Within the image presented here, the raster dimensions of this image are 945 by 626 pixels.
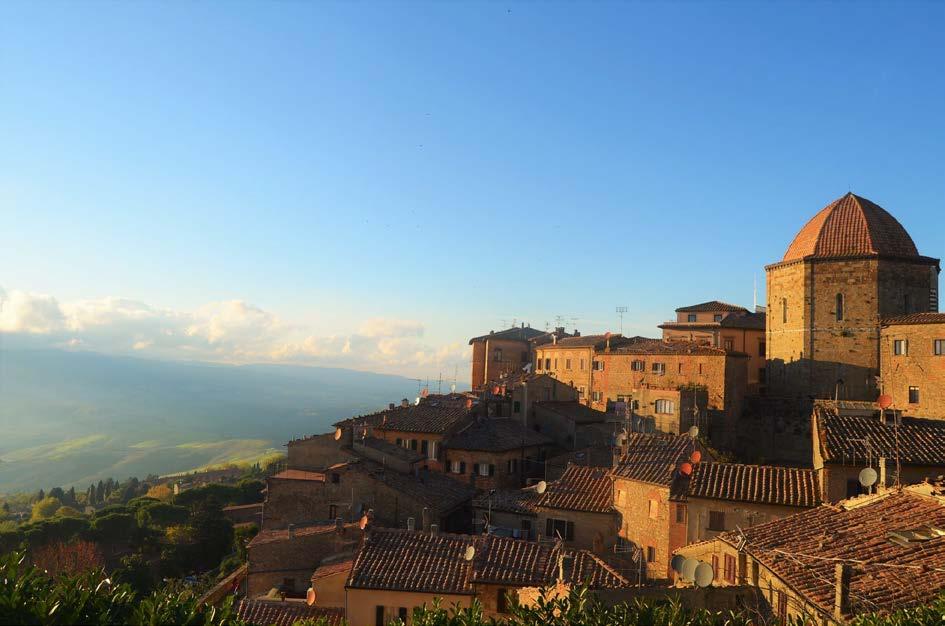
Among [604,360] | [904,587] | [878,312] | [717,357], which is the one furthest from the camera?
[604,360]

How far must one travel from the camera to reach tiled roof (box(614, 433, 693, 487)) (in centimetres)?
2530

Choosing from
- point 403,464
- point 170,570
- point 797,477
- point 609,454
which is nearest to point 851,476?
point 797,477

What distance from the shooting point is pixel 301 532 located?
2883 centimetres

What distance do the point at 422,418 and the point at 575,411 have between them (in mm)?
12916

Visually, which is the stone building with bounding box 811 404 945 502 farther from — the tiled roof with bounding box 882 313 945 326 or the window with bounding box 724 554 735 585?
the tiled roof with bounding box 882 313 945 326

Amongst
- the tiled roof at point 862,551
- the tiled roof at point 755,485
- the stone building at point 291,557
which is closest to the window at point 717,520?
the tiled roof at point 755,485

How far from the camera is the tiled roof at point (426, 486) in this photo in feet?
107

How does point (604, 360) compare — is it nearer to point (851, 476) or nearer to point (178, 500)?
point (851, 476)

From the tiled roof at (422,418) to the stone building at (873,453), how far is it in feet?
78.2

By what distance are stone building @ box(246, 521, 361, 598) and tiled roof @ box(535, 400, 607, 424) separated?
22804mm

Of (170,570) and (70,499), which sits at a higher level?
(170,570)

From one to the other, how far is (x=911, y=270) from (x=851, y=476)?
28.3 metres

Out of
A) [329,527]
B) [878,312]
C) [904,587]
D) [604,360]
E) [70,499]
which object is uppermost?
[878,312]

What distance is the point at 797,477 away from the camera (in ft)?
73.0
